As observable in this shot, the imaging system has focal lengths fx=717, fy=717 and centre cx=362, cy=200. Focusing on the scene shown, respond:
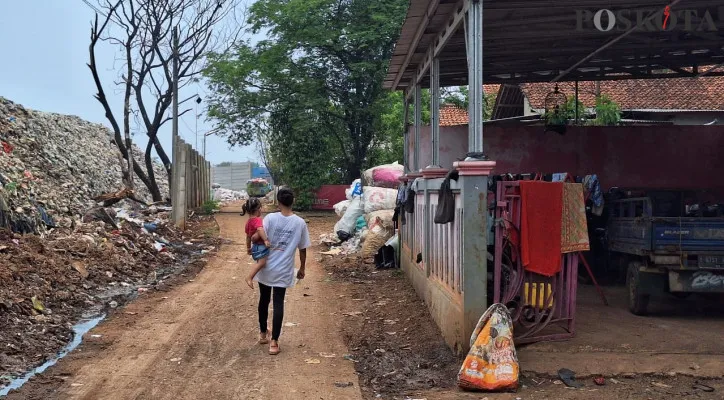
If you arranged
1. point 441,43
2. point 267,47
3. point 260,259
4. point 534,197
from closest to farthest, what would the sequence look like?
point 534,197 → point 260,259 → point 441,43 → point 267,47

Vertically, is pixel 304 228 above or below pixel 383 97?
below

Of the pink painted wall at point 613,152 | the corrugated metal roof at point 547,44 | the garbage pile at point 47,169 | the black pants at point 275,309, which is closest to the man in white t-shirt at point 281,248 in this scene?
the black pants at point 275,309

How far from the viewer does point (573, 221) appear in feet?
22.4

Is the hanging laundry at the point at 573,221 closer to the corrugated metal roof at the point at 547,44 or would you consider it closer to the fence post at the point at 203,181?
the corrugated metal roof at the point at 547,44

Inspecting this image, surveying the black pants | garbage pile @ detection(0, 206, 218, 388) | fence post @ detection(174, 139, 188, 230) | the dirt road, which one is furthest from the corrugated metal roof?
fence post @ detection(174, 139, 188, 230)

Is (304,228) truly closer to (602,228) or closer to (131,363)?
(131,363)

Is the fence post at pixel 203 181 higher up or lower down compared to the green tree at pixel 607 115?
lower down

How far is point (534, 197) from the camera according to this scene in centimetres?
662

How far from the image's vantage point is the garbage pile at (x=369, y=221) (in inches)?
605

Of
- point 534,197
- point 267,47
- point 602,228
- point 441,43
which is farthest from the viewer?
point 267,47

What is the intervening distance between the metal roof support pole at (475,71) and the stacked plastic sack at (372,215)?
28.0 ft

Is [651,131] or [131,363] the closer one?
[131,363]

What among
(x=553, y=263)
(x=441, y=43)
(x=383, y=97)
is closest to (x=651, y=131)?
(x=441, y=43)

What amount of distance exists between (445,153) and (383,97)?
52.4ft
